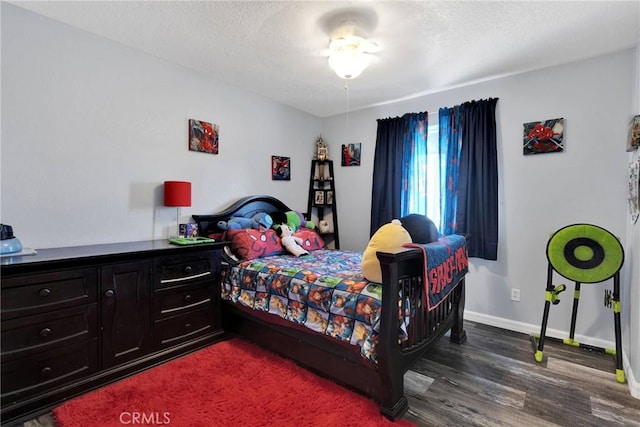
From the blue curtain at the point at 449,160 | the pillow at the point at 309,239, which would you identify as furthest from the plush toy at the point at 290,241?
the blue curtain at the point at 449,160

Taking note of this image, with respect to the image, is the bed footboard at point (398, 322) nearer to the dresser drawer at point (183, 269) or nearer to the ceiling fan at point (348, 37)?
the ceiling fan at point (348, 37)

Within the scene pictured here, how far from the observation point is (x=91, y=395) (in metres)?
1.86

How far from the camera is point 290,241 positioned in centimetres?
314

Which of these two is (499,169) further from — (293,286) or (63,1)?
(63,1)

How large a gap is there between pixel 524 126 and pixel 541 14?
3.72ft

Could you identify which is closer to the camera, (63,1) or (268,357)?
(63,1)

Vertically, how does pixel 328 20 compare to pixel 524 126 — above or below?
above

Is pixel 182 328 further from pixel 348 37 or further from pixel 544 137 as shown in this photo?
pixel 544 137

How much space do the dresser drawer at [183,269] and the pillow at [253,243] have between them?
278mm

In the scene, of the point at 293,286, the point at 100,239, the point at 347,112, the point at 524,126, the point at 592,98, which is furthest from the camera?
the point at 347,112

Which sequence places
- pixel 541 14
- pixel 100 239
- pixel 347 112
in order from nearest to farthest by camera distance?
pixel 541 14 < pixel 100 239 < pixel 347 112

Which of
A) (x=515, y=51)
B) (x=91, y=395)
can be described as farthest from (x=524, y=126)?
(x=91, y=395)

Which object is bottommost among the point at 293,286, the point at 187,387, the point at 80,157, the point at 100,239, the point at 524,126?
the point at 187,387

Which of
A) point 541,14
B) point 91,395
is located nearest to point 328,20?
point 541,14
